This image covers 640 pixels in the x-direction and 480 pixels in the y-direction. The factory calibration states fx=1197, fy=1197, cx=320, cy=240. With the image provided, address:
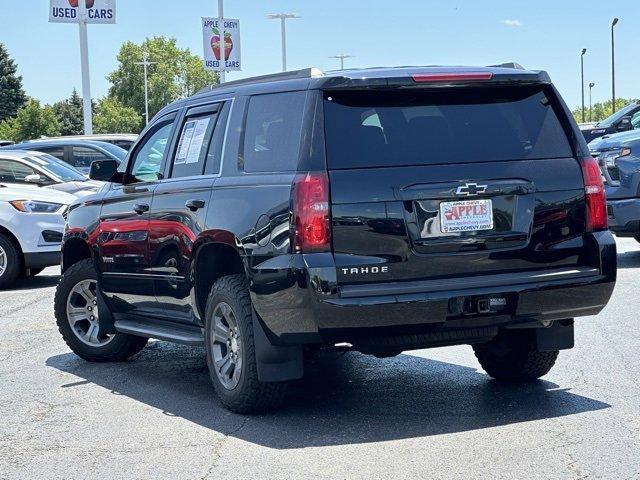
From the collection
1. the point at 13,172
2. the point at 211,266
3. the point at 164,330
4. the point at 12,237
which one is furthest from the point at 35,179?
the point at 211,266

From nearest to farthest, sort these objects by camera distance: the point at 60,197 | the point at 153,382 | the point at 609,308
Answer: the point at 153,382 → the point at 609,308 → the point at 60,197

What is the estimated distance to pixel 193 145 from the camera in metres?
7.62

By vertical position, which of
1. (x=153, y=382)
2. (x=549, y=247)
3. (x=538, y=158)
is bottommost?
(x=153, y=382)

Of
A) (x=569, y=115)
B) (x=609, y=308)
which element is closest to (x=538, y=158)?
(x=569, y=115)

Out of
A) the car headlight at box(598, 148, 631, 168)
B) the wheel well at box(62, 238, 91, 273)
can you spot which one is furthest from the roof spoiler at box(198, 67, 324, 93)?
the car headlight at box(598, 148, 631, 168)

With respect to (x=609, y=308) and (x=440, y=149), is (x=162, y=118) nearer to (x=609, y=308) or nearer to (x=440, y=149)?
(x=440, y=149)

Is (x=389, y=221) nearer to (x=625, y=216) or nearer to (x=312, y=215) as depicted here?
(x=312, y=215)

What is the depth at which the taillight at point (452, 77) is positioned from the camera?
253 inches

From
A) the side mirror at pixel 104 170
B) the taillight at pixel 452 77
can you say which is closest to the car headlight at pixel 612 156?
the side mirror at pixel 104 170

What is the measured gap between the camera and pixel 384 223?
6164 mm

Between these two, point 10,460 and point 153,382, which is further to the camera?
point 153,382

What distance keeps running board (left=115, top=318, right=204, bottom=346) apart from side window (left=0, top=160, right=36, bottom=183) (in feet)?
28.8

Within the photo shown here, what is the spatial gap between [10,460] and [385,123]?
2618 mm

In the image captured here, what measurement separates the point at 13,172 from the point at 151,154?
30.0 feet
